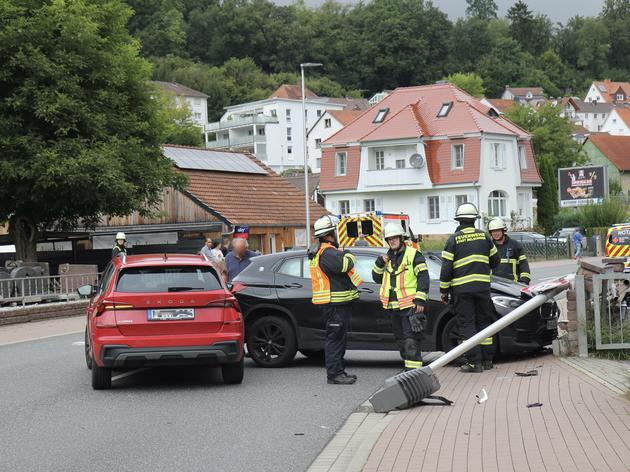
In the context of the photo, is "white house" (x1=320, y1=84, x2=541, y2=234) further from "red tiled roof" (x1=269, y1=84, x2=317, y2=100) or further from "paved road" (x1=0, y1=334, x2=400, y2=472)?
"paved road" (x1=0, y1=334, x2=400, y2=472)

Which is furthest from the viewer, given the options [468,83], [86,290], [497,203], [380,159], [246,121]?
[468,83]

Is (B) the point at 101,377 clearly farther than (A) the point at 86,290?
No

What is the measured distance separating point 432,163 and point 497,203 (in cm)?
493

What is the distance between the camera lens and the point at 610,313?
40.3 ft

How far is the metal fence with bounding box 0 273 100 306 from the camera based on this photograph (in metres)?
25.3

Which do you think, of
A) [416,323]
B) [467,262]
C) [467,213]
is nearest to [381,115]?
[467,213]

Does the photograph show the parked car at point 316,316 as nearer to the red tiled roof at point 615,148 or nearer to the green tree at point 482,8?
the red tiled roof at point 615,148

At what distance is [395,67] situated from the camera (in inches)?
5236

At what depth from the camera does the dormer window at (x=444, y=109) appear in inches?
2682

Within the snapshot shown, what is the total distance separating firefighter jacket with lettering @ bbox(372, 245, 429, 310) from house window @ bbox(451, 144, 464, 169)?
55562 mm

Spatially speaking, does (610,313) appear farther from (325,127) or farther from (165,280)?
(325,127)

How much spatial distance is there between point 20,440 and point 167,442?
50.9 inches

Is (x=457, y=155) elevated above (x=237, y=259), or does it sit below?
above

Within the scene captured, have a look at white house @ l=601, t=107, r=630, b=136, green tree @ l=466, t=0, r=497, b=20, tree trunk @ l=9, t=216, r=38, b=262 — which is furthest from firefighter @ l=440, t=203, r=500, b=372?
green tree @ l=466, t=0, r=497, b=20
